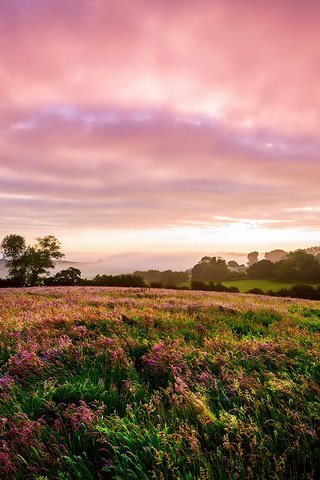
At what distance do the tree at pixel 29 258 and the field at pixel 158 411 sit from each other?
6958 centimetres

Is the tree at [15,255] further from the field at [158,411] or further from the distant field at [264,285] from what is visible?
the field at [158,411]

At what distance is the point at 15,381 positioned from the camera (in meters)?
4.38

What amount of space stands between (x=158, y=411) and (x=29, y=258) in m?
73.7

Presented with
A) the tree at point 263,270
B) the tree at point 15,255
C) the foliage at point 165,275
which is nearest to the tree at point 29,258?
the tree at point 15,255

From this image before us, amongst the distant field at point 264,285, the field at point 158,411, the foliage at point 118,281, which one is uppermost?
the field at point 158,411

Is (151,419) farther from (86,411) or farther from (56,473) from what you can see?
(56,473)

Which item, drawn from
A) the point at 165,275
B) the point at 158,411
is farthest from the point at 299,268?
the point at 158,411

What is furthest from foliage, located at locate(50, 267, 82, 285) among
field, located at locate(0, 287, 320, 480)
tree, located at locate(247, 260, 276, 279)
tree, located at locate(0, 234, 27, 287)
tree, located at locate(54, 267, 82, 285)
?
tree, located at locate(247, 260, 276, 279)

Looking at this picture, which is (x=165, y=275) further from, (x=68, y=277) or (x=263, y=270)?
(x=68, y=277)

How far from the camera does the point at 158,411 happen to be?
3281mm

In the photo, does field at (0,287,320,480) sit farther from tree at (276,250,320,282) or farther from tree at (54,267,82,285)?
tree at (276,250,320,282)

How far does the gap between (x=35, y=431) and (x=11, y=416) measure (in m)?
0.53

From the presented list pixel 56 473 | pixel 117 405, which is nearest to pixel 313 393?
pixel 117 405

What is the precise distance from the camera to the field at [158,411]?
2.55 meters
